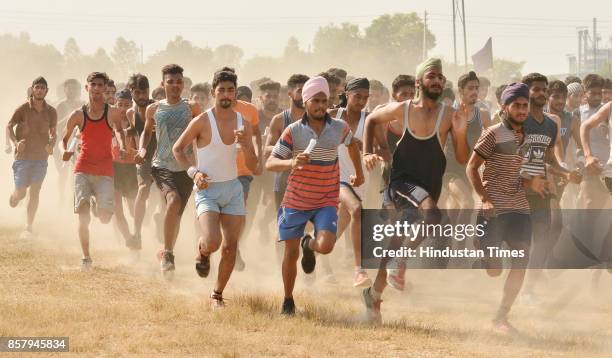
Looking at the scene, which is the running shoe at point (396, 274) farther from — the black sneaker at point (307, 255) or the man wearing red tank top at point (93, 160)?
the man wearing red tank top at point (93, 160)

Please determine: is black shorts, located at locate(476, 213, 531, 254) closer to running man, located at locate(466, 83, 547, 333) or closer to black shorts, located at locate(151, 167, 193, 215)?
running man, located at locate(466, 83, 547, 333)

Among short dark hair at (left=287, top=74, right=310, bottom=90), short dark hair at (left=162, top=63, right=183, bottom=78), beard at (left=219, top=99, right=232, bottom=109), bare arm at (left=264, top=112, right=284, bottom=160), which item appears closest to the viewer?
beard at (left=219, top=99, right=232, bottom=109)

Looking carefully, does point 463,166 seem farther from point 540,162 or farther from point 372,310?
point 372,310

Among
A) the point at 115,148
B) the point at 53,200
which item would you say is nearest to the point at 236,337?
the point at 115,148

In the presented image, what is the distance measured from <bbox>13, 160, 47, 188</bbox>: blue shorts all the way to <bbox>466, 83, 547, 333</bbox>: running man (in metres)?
8.35

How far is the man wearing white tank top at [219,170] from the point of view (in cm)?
938

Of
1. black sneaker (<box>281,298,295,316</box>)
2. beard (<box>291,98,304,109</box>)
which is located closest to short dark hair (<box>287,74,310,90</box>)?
beard (<box>291,98,304,109</box>)

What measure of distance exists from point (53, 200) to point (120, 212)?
10.3 m

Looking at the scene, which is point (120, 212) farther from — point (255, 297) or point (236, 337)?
point (236, 337)

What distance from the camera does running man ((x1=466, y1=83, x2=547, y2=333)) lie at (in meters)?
8.77

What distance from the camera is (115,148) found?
14.0 m

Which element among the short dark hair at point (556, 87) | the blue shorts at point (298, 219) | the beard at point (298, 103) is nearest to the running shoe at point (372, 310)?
the blue shorts at point (298, 219)

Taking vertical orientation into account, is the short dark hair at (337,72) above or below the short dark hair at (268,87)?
above

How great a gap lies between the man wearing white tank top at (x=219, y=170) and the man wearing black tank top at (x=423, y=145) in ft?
4.21
